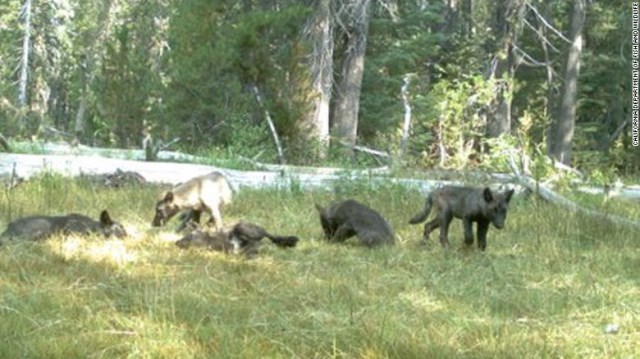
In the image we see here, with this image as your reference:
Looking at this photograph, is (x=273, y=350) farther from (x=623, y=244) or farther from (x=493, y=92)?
(x=493, y=92)

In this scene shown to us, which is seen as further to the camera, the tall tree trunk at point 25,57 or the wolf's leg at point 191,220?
the tall tree trunk at point 25,57

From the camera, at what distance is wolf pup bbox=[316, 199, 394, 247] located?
8.00m

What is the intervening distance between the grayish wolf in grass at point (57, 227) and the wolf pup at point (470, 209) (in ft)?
9.95

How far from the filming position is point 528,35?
35.0 m

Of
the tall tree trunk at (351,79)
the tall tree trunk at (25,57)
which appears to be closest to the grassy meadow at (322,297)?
the tall tree trunk at (351,79)

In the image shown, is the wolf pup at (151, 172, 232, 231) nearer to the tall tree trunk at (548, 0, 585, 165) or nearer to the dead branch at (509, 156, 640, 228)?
the dead branch at (509, 156, 640, 228)

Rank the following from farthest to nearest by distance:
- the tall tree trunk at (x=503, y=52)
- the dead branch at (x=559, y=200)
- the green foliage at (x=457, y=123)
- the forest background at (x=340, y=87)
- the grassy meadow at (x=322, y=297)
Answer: the tall tree trunk at (x=503, y=52) < the green foliage at (x=457, y=123) < the forest background at (x=340, y=87) < the dead branch at (x=559, y=200) < the grassy meadow at (x=322, y=297)

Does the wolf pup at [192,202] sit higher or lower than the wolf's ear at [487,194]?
lower

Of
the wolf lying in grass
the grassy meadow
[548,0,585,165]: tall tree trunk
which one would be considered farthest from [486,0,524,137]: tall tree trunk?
the wolf lying in grass

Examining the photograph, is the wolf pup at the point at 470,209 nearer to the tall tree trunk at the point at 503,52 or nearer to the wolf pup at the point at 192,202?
the wolf pup at the point at 192,202

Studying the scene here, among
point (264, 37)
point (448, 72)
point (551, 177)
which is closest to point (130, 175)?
point (551, 177)

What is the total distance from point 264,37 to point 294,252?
12.4m

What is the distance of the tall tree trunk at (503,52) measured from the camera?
2383 cm

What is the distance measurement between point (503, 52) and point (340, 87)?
5452 millimetres
